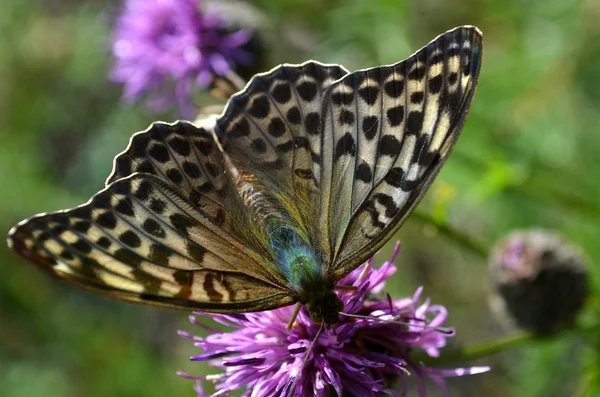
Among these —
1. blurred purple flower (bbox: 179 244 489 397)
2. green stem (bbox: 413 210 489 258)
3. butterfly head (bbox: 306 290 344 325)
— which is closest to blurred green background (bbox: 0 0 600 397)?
green stem (bbox: 413 210 489 258)

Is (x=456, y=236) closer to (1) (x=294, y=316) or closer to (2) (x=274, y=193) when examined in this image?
(2) (x=274, y=193)

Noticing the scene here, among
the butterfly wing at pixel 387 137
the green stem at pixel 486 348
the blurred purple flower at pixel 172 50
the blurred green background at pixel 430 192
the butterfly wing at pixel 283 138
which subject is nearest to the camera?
the butterfly wing at pixel 387 137

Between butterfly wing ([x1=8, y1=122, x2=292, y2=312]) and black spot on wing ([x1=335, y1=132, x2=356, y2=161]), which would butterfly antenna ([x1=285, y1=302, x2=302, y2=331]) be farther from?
black spot on wing ([x1=335, y1=132, x2=356, y2=161])

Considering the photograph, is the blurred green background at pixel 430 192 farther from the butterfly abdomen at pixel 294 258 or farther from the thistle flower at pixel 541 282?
the butterfly abdomen at pixel 294 258

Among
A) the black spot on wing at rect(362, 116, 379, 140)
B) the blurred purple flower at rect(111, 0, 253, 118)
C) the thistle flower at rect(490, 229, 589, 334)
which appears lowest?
the black spot on wing at rect(362, 116, 379, 140)

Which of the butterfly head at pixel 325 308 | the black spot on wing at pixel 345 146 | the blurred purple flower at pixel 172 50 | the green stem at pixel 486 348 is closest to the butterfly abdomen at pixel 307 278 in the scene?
the butterfly head at pixel 325 308

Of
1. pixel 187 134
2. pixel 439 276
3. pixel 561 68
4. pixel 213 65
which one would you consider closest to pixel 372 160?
pixel 187 134

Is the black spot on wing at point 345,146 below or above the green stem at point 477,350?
above

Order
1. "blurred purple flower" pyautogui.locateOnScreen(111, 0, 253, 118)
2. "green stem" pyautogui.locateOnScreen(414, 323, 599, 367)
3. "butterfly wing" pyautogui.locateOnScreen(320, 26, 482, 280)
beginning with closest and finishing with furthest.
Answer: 1. "butterfly wing" pyautogui.locateOnScreen(320, 26, 482, 280)
2. "green stem" pyautogui.locateOnScreen(414, 323, 599, 367)
3. "blurred purple flower" pyautogui.locateOnScreen(111, 0, 253, 118)

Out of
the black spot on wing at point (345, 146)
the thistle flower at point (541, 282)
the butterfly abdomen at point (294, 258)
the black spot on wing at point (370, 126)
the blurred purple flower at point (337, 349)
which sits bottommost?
the blurred purple flower at point (337, 349)
